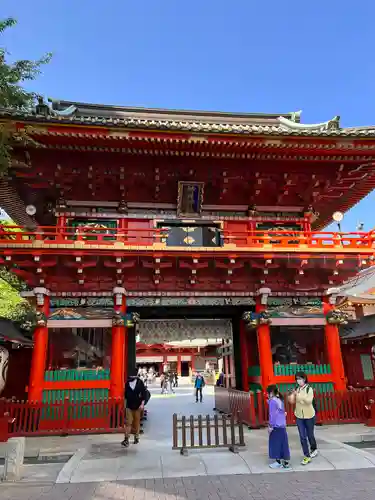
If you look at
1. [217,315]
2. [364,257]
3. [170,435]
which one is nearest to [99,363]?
[170,435]

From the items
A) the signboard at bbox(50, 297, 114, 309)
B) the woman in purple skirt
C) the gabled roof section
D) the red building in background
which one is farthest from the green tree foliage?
the gabled roof section

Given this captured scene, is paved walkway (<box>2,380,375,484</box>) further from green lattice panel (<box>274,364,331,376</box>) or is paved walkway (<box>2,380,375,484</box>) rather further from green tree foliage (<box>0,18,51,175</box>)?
green tree foliage (<box>0,18,51,175</box>)

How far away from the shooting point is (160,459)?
778cm

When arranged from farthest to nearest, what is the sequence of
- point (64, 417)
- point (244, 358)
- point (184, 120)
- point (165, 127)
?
point (184, 120)
point (244, 358)
point (165, 127)
point (64, 417)

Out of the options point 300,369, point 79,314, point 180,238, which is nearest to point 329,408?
point 300,369

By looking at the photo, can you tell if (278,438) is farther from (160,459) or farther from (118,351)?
(118,351)

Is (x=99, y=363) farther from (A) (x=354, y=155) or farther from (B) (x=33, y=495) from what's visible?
(A) (x=354, y=155)

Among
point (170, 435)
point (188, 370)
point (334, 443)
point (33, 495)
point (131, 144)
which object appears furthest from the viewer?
point (188, 370)

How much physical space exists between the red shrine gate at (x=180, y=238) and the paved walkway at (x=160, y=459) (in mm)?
1955

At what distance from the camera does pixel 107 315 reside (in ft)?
38.8

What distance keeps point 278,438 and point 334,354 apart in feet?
19.8

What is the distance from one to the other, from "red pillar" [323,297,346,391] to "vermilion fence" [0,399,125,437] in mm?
7098

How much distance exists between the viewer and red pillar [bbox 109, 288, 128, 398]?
11.2m

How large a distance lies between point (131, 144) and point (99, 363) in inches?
296
